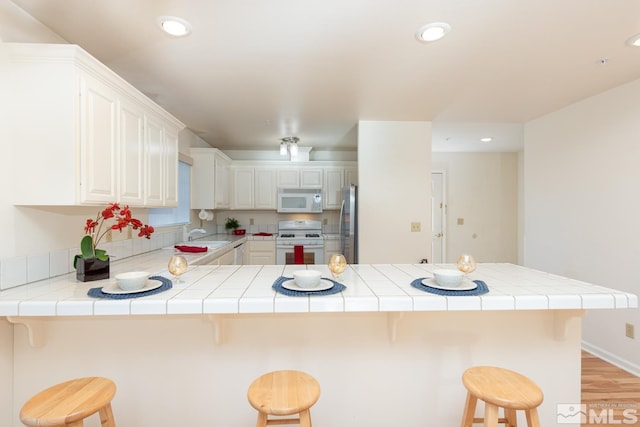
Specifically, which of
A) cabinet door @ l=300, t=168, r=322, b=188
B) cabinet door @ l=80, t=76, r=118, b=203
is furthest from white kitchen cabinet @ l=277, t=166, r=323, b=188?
cabinet door @ l=80, t=76, r=118, b=203

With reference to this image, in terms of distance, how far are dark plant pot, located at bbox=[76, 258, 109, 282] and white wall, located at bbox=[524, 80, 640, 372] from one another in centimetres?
373

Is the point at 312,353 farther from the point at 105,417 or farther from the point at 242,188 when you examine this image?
the point at 242,188

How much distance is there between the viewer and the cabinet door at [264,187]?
4.87 meters

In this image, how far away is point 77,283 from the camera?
59.4 inches

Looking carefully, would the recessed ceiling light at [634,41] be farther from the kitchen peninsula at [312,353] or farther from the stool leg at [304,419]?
the stool leg at [304,419]

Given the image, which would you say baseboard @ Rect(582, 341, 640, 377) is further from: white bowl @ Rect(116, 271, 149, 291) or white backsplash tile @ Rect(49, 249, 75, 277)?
white backsplash tile @ Rect(49, 249, 75, 277)

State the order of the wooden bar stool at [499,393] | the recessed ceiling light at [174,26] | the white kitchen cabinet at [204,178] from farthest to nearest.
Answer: the white kitchen cabinet at [204,178]
the recessed ceiling light at [174,26]
the wooden bar stool at [499,393]

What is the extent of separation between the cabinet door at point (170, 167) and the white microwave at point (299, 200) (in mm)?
2217

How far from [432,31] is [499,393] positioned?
69.5 inches

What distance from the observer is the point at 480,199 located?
5.57m

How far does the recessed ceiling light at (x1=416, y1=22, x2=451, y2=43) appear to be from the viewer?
1.67m

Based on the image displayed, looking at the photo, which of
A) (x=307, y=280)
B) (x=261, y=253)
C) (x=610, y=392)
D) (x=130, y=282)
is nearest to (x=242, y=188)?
(x=261, y=253)

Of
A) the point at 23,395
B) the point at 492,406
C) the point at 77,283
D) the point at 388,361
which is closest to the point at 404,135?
the point at 388,361

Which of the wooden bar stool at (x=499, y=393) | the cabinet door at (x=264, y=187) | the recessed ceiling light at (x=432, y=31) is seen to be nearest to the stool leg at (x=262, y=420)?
the wooden bar stool at (x=499, y=393)
